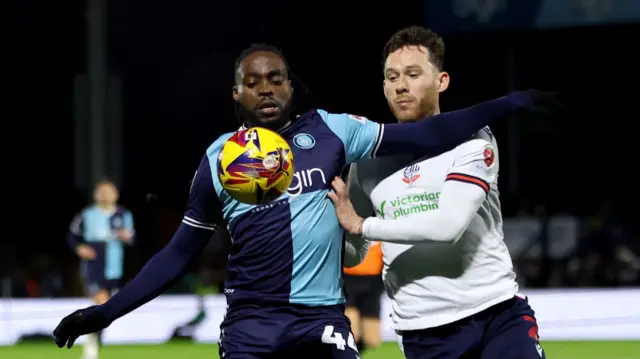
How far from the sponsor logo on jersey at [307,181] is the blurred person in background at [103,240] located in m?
8.51

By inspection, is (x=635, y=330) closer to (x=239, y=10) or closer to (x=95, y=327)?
(x=239, y=10)

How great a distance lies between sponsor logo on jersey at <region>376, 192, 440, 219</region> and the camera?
476 cm

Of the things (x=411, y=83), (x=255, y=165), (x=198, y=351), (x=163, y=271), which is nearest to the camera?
(x=255, y=165)

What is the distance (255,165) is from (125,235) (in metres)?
8.96

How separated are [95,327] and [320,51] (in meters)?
15.4

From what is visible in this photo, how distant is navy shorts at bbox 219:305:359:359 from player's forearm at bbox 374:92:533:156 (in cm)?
64

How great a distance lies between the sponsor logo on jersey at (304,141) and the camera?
4680 mm

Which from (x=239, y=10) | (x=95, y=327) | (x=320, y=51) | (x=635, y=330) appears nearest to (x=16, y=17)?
(x=239, y=10)

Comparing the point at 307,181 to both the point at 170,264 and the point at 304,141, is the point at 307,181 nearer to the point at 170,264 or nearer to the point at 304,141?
the point at 304,141

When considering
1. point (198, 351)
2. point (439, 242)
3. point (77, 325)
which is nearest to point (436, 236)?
point (439, 242)

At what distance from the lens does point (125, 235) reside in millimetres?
13156

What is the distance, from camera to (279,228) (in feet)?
15.2

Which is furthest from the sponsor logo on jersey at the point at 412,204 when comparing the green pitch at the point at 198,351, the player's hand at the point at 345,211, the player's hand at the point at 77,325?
the green pitch at the point at 198,351

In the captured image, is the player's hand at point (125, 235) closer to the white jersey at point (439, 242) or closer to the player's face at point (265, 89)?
the white jersey at point (439, 242)
